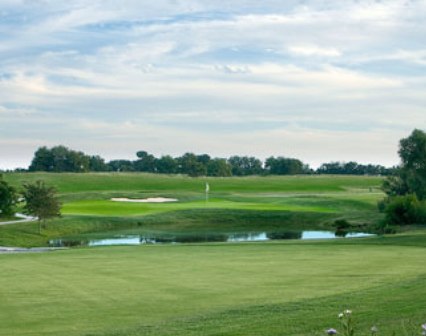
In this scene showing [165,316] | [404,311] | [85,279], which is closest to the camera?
[404,311]

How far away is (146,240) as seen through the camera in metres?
54.9

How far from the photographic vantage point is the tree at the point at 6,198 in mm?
60594

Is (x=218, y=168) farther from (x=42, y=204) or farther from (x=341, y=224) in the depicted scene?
(x=42, y=204)

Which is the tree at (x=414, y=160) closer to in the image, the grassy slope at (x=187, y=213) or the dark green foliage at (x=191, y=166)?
the grassy slope at (x=187, y=213)

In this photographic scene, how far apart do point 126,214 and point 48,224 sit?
43.6 ft

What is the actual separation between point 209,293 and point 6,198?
48021 millimetres

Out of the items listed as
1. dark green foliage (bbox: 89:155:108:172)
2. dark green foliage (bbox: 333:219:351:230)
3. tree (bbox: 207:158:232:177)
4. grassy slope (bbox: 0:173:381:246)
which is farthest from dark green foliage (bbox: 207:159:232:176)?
dark green foliage (bbox: 333:219:351:230)

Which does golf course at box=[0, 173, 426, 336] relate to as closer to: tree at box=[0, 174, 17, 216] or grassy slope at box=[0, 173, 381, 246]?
grassy slope at box=[0, 173, 381, 246]

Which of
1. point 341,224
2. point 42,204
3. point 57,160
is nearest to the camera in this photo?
point 42,204

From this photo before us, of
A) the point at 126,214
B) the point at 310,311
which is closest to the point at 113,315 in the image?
the point at 310,311

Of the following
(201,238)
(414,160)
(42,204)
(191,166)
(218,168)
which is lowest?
(201,238)

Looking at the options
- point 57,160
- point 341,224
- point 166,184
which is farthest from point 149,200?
point 57,160

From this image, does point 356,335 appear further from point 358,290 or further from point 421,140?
point 421,140

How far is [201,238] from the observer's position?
5619 centimetres
